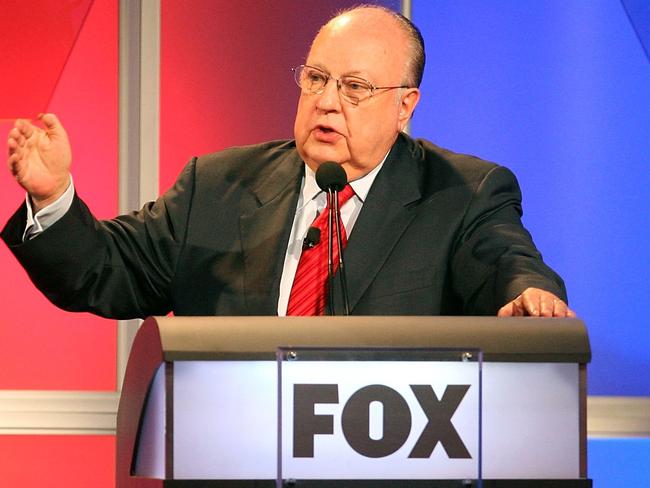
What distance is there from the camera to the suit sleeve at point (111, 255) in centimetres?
206

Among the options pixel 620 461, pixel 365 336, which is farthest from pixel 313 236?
pixel 620 461

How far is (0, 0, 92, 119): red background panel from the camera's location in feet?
11.2

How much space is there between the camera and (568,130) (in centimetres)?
339

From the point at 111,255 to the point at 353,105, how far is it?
21.9 inches

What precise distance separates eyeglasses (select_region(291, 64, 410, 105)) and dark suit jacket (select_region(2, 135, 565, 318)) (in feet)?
0.53

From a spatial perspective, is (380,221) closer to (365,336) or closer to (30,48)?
(365,336)

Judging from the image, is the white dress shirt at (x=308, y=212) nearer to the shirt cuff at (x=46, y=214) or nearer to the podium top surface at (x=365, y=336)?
the shirt cuff at (x=46, y=214)

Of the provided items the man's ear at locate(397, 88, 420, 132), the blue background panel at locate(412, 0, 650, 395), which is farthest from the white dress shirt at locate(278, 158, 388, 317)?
the blue background panel at locate(412, 0, 650, 395)

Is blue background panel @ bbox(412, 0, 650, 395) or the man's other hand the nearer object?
the man's other hand

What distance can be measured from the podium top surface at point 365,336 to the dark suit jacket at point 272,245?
66 centimetres

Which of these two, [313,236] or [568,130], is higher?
[568,130]

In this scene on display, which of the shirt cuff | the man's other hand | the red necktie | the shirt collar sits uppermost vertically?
the shirt collar

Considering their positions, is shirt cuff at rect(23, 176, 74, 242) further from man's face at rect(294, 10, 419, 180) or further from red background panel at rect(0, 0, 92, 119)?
red background panel at rect(0, 0, 92, 119)

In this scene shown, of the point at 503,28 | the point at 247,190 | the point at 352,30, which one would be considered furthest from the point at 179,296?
the point at 503,28
